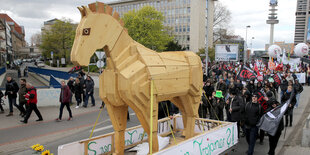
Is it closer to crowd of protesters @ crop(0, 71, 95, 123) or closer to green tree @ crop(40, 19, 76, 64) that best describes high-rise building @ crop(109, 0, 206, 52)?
green tree @ crop(40, 19, 76, 64)

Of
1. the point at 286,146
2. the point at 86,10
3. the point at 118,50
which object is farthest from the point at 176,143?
the point at 286,146

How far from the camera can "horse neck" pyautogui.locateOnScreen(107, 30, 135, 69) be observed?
3814 mm

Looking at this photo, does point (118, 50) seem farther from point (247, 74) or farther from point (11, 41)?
point (11, 41)

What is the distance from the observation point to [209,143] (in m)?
4.66

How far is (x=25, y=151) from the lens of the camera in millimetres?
6203

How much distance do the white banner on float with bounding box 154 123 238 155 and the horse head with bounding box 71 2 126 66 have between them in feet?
6.37

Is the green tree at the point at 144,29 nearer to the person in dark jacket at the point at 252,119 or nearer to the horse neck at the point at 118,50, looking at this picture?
the person in dark jacket at the point at 252,119

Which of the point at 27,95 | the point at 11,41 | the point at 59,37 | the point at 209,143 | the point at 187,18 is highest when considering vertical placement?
the point at 187,18

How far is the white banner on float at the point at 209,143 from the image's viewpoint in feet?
13.0

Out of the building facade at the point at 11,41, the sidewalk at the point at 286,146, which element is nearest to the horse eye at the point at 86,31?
the sidewalk at the point at 286,146

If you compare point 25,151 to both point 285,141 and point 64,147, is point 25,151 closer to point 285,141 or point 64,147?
point 64,147

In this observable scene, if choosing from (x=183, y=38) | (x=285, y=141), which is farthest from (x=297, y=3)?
(x=285, y=141)

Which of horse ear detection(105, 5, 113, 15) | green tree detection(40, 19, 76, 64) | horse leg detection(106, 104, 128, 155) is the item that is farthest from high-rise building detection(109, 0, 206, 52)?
horse ear detection(105, 5, 113, 15)

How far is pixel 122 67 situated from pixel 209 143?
247 cm
